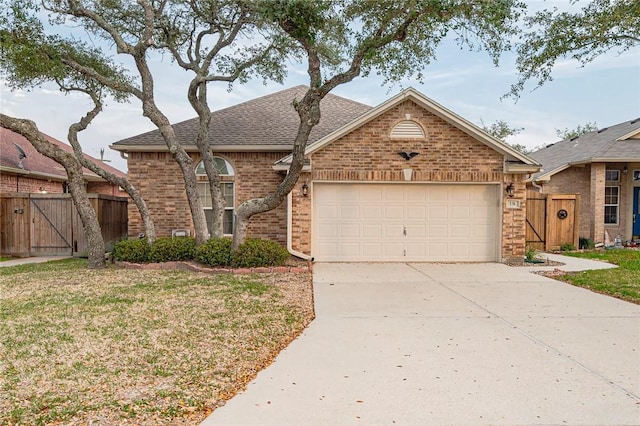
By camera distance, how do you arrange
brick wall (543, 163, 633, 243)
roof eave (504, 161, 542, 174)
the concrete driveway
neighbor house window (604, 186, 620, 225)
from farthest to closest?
neighbor house window (604, 186, 620, 225) < brick wall (543, 163, 633, 243) < roof eave (504, 161, 542, 174) < the concrete driveway

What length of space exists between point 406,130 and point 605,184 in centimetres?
959

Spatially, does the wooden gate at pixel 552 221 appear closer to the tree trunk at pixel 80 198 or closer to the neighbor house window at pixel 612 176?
the neighbor house window at pixel 612 176

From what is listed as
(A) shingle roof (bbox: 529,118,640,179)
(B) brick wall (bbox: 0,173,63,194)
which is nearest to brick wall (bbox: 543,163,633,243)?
(A) shingle roof (bbox: 529,118,640,179)

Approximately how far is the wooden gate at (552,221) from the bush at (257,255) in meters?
8.91

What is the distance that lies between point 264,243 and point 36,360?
6207mm

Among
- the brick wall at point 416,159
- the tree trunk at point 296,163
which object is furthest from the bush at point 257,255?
the brick wall at point 416,159

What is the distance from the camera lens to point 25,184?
16.2 metres

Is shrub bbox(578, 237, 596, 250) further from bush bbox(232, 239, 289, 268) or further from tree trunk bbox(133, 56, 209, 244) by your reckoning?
tree trunk bbox(133, 56, 209, 244)

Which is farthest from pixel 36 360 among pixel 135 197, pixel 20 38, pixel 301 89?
pixel 301 89

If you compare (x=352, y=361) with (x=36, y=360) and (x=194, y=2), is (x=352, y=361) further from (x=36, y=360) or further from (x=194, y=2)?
(x=194, y=2)

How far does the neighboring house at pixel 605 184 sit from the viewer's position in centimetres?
1521

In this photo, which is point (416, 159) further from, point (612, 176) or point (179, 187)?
point (612, 176)

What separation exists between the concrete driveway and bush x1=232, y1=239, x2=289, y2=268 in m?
2.73

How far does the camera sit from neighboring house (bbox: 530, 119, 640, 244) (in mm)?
15211
